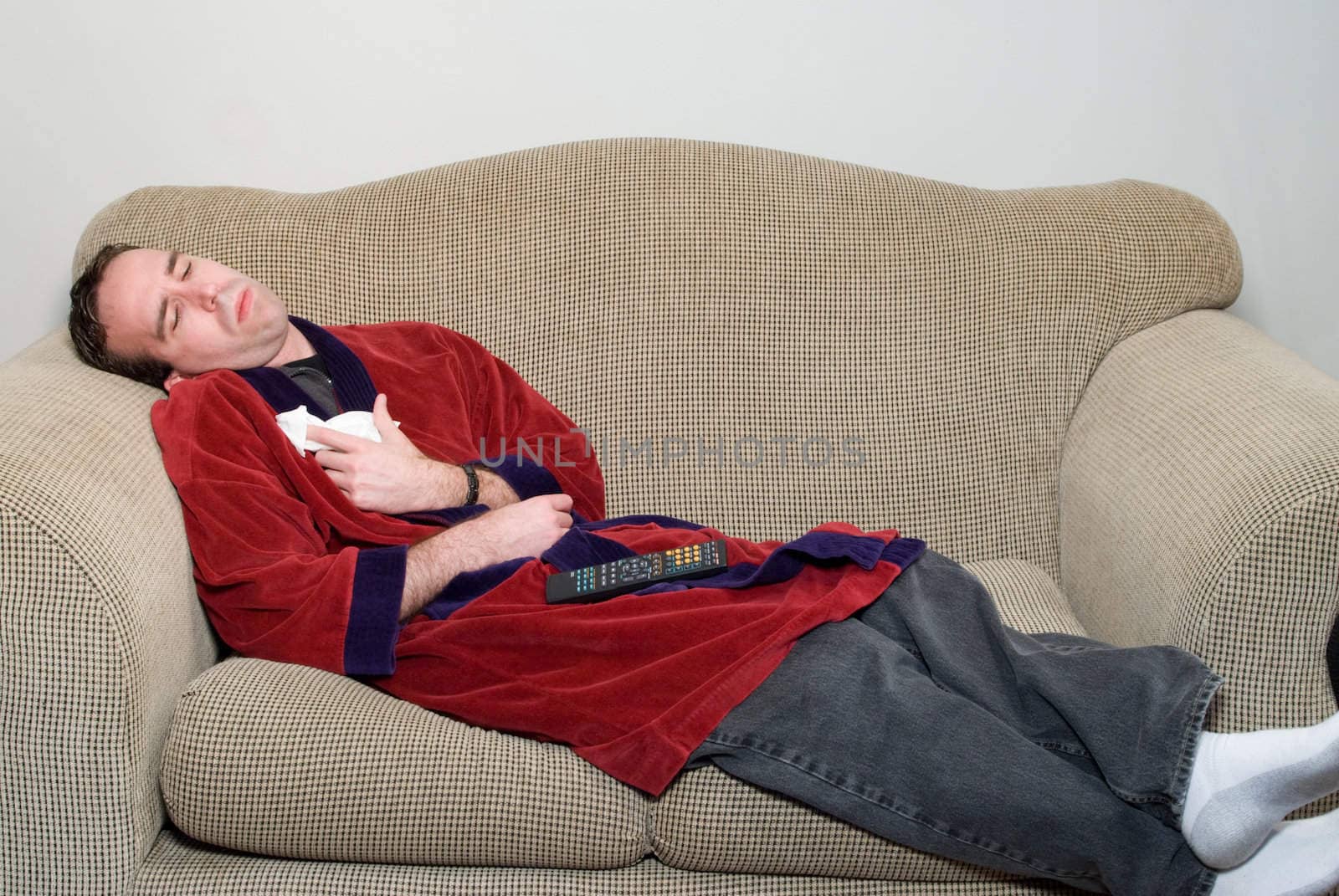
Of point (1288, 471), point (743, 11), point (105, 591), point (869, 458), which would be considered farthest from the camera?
point (743, 11)

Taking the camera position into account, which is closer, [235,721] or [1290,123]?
[235,721]

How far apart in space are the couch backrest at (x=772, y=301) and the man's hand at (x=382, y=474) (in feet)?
1.15

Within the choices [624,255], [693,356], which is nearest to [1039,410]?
[693,356]

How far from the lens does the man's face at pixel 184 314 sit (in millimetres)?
1663

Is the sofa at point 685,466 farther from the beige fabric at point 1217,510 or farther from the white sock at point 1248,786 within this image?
the white sock at point 1248,786

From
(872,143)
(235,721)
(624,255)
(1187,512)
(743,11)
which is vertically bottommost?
(235,721)

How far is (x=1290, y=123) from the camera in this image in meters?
2.33

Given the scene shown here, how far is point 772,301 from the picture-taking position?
6.48 ft

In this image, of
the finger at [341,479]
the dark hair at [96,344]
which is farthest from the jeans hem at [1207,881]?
the dark hair at [96,344]

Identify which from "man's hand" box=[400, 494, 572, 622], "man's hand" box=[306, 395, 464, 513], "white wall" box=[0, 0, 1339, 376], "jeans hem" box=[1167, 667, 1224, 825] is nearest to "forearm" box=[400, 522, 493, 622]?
"man's hand" box=[400, 494, 572, 622]

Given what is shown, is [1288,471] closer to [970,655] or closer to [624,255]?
[970,655]

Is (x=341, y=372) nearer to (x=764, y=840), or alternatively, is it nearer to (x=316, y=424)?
(x=316, y=424)

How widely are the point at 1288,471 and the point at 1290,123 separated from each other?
1.25 metres

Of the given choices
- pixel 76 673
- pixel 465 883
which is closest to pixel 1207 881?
pixel 465 883
